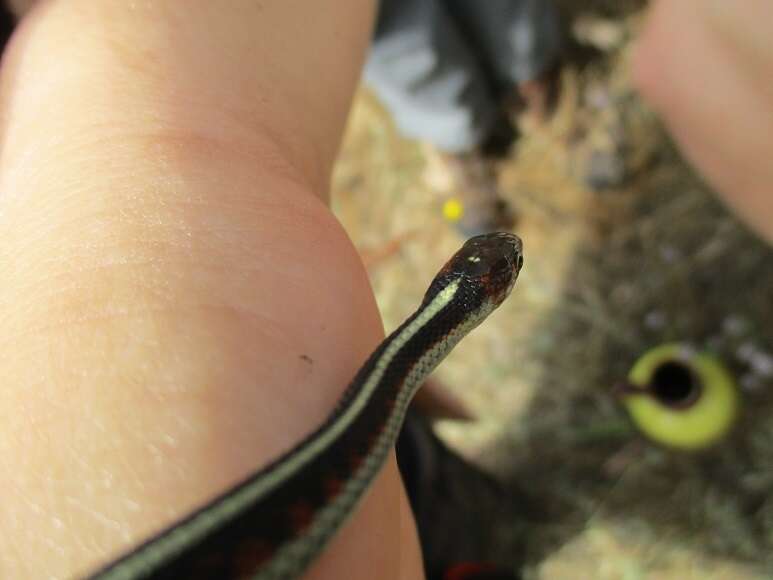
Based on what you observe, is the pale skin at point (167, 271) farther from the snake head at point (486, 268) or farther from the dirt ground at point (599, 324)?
the dirt ground at point (599, 324)

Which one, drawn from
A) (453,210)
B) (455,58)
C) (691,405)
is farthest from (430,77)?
(691,405)

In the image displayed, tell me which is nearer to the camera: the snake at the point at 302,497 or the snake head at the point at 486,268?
the snake at the point at 302,497

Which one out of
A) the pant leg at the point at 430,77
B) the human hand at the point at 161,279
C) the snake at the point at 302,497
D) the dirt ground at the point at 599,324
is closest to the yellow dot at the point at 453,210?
the dirt ground at the point at 599,324

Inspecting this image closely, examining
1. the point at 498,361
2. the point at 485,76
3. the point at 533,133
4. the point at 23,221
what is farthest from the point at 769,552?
the point at 23,221

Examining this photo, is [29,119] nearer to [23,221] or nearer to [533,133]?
[23,221]

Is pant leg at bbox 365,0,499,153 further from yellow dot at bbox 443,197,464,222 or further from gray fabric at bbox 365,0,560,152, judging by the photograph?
yellow dot at bbox 443,197,464,222

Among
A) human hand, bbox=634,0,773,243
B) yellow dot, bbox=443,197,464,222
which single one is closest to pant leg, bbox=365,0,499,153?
yellow dot, bbox=443,197,464,222
